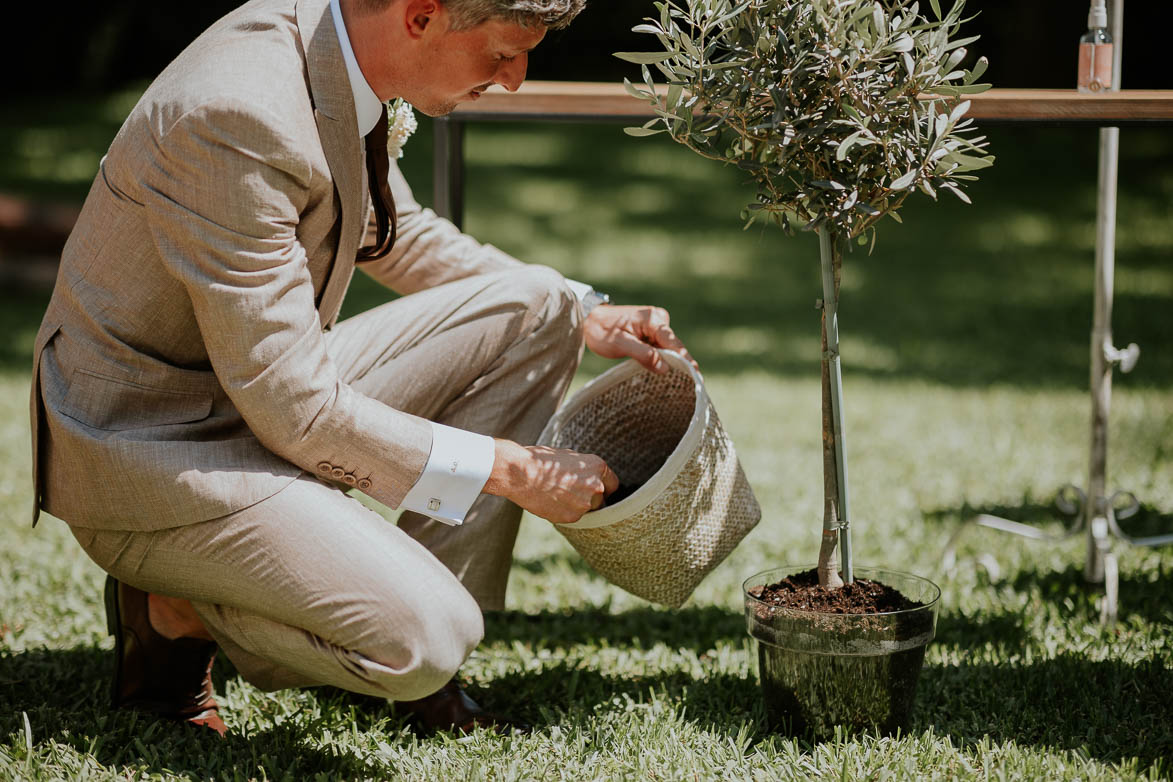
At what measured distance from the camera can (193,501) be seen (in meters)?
1.83

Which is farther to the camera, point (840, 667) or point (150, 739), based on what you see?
point (150, 739)

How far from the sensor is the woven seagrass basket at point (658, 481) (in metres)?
2.04

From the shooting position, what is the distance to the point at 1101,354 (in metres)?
2.74

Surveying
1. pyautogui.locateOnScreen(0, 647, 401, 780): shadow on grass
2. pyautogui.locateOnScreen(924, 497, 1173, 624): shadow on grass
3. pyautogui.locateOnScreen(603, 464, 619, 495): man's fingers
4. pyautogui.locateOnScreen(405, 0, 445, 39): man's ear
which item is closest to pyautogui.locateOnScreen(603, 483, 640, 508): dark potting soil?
pyautogui.locateOnScreen(603, 464, 619, 495): man's fingers

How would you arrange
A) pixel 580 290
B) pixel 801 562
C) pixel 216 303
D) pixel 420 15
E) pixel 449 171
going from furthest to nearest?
1. pixel 801 562
2. pixel 449 171
3. pixel 580 290
4. pixel 420 15
5. pixel 216 303

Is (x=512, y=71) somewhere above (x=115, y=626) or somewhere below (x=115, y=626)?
above

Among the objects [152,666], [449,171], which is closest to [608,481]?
[152,666]

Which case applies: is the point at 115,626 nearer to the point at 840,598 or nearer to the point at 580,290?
the point at 580,290

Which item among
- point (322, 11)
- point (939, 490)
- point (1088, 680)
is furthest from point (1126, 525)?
point (322, 11)

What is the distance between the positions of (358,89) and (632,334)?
74cm

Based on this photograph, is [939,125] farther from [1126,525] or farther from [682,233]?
[682,233]

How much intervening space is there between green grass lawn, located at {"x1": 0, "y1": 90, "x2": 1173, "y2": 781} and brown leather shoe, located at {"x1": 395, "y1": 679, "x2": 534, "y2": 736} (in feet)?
0.18

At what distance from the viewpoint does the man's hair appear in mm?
1829

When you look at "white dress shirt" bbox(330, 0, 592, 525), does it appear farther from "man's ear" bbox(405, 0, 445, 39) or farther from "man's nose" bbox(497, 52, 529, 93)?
"man's nose" bbox(497, 52, 529, 93)
